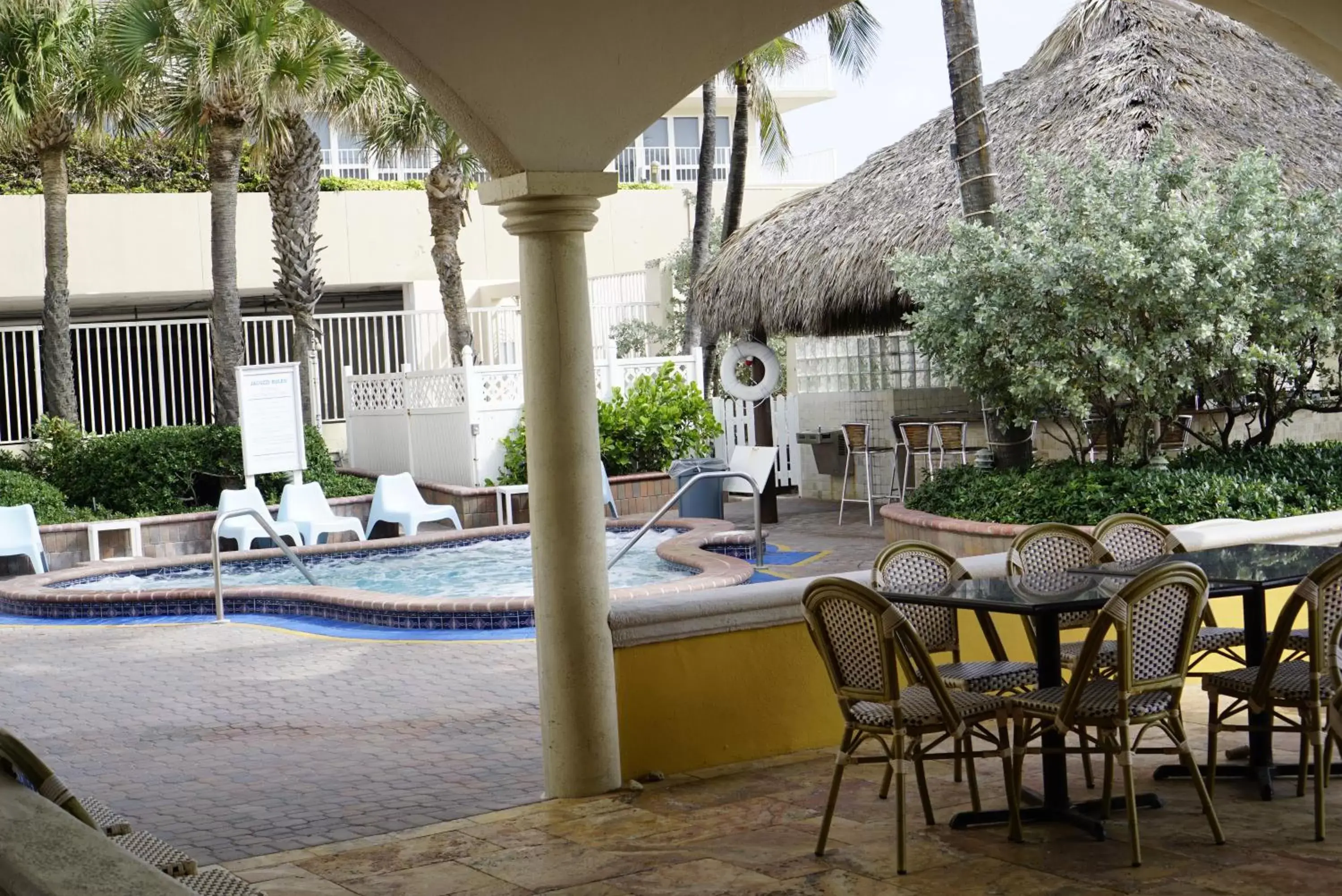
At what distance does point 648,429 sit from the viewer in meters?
17.4

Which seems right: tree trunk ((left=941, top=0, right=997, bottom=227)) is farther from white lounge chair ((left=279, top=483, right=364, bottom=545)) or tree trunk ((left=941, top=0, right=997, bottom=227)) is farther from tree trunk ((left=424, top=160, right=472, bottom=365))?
tree trunk ((left=424, top=160, right=472, bottom=365))

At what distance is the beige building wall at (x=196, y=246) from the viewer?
2125cm

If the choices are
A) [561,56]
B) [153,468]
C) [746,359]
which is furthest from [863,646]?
[153,468]

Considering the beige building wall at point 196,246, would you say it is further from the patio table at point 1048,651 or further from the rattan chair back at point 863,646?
the rattan chair back at point 863,646

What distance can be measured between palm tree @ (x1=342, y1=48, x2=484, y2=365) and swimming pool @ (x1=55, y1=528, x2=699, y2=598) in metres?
5.18

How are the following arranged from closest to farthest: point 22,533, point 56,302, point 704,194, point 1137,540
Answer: point 1137,540, point 22,533, point 56,302, point 704,194

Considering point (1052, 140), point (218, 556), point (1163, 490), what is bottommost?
point (218, 556)

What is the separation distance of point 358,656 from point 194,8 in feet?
31.6

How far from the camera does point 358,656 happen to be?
945cm

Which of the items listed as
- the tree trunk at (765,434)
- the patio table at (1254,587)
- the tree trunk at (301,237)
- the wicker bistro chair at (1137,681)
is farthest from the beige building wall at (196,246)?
the wicker bistro chair at (1137,681)

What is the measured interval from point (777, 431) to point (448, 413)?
403cm

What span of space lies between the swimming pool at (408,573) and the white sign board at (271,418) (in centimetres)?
224

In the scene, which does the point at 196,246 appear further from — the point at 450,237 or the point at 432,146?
the point at 450,237

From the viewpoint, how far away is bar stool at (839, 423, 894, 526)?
49.9 feet
